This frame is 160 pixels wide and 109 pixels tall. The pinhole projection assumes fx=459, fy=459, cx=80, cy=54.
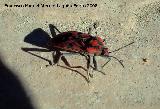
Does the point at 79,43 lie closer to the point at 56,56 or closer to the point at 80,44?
the point at 80,44

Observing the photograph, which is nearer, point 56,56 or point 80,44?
point 80,44

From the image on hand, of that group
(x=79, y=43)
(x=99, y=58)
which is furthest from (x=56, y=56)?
(x=99, y=58)

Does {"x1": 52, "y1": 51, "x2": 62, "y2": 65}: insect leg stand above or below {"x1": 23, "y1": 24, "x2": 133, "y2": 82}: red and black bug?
below

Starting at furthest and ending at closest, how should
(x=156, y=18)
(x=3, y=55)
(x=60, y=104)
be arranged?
(x=156, y=18) < (x=3, y=55) < (x=60, y=104)

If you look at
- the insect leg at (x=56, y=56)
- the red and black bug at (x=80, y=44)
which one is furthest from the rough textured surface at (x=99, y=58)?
the red and black bug at (x=80, y=44)

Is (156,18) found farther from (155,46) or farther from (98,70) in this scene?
(98,70)

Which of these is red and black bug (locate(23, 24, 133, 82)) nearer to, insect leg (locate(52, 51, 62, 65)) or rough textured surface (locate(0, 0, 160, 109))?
insect leg (locate(52, 51, 62, 65))

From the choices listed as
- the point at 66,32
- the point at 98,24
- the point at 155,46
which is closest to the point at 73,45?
the point at 66,32

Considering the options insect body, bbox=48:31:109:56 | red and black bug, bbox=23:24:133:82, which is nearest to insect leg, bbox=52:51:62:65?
red and black bug, bbox=23:24:133:82

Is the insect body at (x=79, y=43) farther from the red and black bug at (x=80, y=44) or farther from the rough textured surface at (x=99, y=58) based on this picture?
the rough textured surface at (x=99, y=58)
